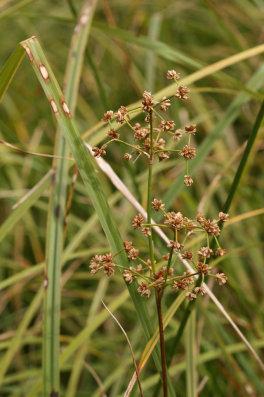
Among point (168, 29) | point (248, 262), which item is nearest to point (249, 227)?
point (248, 262)

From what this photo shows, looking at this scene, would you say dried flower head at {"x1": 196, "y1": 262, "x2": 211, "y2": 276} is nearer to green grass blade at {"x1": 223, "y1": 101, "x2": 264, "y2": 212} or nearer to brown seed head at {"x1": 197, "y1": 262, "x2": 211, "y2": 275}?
brown seed head at {"x1": 197, "y1": 262, "x2": 211, "y2": 275}

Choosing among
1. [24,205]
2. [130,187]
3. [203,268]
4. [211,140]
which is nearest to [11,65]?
[24,205]

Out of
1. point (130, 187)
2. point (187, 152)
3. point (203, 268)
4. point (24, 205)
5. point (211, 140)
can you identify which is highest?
point (130, 187)

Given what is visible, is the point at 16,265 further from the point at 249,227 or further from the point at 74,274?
the point at 249,227

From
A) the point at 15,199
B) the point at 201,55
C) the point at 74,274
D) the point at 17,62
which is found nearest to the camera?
the point at 17,62

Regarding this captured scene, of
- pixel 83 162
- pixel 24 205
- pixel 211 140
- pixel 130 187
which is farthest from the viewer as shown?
pixel 130 187

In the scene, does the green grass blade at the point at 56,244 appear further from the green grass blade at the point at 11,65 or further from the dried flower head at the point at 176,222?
the dried flower head at the point at 176,222

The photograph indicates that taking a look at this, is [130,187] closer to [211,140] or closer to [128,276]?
[211,140]

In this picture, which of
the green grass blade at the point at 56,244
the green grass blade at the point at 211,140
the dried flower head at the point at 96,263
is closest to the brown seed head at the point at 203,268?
the dried flower head at the point at 96,263
